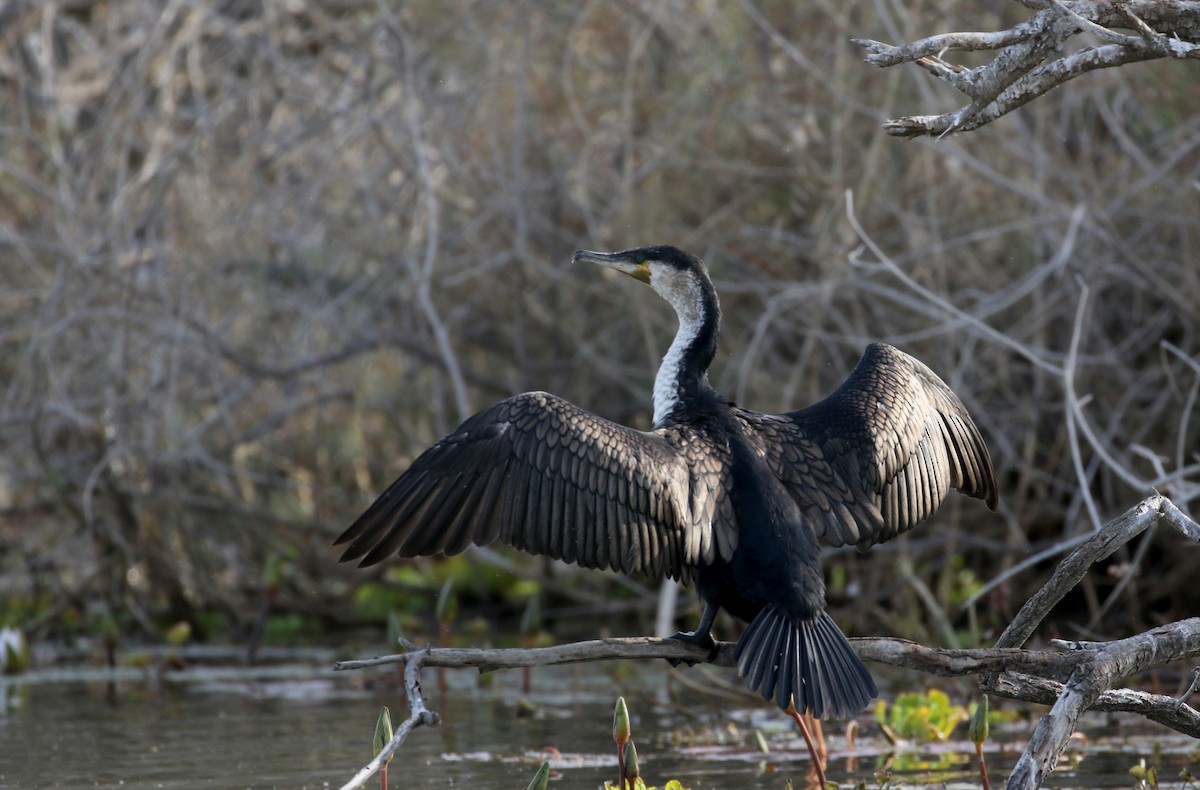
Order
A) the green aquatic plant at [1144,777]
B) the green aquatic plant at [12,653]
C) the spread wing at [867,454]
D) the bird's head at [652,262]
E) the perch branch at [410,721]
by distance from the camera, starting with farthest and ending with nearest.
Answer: the green aquatic plant at [12,653] → the bird's head at [652,262] → the spread wing at [867,454] → the green aquatic plant at [1144,777] → the perch branch at [410,721]

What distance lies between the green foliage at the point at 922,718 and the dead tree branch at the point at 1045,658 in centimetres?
141

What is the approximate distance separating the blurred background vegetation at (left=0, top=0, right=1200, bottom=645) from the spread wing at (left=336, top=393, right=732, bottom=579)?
2.54 m

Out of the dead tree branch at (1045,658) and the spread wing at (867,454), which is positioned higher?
the spread wing at (867,454)

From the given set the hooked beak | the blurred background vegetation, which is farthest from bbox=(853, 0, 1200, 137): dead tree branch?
the blurred background vegetation

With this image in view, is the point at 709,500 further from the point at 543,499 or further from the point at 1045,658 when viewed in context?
the point at 1045,658

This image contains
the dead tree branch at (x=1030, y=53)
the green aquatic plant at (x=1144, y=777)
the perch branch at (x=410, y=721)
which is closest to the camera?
the perch branch at (x=410, y=721)

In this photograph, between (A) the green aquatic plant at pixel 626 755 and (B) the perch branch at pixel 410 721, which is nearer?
(B) the perch branch at pixel 410 721

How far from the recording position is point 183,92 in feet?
30.0

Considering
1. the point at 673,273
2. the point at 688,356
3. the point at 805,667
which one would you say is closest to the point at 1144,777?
the point at 805,667

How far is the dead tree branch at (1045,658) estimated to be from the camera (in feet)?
9.32

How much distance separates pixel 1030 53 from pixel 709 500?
128 cm

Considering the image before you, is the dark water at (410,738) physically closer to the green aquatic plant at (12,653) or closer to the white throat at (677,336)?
the green aquatic plant at (12,653)

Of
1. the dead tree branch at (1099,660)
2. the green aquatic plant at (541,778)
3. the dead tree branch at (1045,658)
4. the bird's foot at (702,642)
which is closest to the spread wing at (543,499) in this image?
the bird's foot at (702,642)

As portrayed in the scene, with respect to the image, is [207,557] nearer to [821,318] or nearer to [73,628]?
[73,628]
